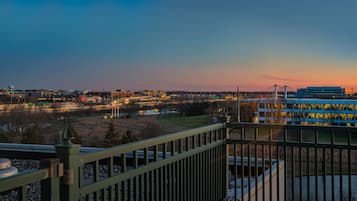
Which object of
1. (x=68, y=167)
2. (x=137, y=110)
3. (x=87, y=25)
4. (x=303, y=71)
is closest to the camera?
(x=68, y=167)

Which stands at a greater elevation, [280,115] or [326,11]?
[326,11]

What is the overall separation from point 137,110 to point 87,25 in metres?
33.3

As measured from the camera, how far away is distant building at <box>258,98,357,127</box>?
142ft

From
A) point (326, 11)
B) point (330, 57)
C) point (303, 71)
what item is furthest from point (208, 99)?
point (326, 11)

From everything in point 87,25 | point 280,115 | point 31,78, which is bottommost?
point 280,115

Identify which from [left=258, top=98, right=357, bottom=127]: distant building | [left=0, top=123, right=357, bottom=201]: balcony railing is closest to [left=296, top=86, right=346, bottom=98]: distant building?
[left=258, top=98, right=357, bottom=127]: distant building

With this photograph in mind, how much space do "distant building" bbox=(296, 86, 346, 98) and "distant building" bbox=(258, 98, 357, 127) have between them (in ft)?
58.4

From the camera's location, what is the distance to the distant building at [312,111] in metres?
43.2

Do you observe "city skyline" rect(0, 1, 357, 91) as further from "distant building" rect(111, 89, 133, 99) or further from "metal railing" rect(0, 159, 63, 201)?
"metal railing" rect(0, 159, 63, 201)

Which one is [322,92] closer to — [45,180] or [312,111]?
[312,111]

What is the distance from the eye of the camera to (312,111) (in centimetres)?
4491

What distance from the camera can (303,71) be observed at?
28.7m

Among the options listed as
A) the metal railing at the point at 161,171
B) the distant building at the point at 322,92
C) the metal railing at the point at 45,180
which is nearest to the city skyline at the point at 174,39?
the metal railing at the point at 161,171

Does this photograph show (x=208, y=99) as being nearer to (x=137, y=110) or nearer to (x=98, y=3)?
(x=137, y=110)
